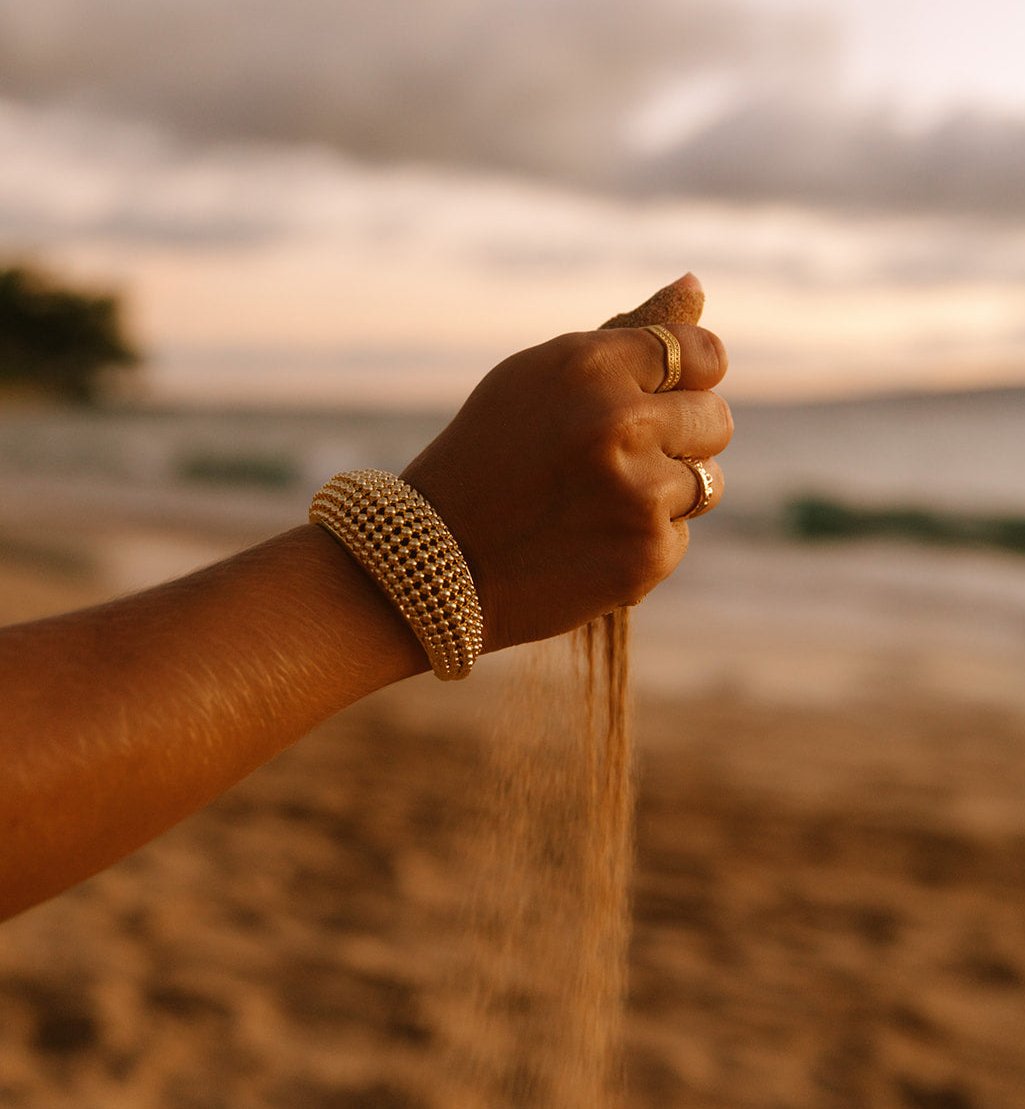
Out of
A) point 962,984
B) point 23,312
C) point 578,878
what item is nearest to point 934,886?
point 962,984

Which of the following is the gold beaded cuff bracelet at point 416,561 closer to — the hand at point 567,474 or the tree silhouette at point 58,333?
the hand at point 567,474

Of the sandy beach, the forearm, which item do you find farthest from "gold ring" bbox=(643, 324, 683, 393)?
the sandy beach

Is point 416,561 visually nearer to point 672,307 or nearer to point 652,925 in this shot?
point 672,307

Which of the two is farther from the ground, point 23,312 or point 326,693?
point 23,312

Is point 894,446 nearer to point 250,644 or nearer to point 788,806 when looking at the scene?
point 788,806

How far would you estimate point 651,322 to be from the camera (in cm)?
155

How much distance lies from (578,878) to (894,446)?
17.4 meters

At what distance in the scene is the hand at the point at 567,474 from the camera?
1.36 metres

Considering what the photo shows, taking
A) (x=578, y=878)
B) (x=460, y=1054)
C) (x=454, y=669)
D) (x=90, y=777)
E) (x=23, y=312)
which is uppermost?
(x=23, y=312)

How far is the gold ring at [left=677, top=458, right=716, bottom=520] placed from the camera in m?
1.48

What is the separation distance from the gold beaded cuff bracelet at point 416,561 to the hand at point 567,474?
41 millimetres

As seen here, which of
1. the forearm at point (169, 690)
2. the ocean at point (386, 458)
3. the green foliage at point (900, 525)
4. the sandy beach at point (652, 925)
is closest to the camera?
the forearm at point (169, 690)

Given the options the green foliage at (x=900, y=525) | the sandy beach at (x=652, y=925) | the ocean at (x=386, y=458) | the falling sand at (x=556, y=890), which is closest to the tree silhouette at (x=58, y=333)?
the ocean at (x=386, y=458)

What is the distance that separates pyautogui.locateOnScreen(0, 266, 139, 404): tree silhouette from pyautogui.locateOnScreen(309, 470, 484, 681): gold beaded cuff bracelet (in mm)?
36549
